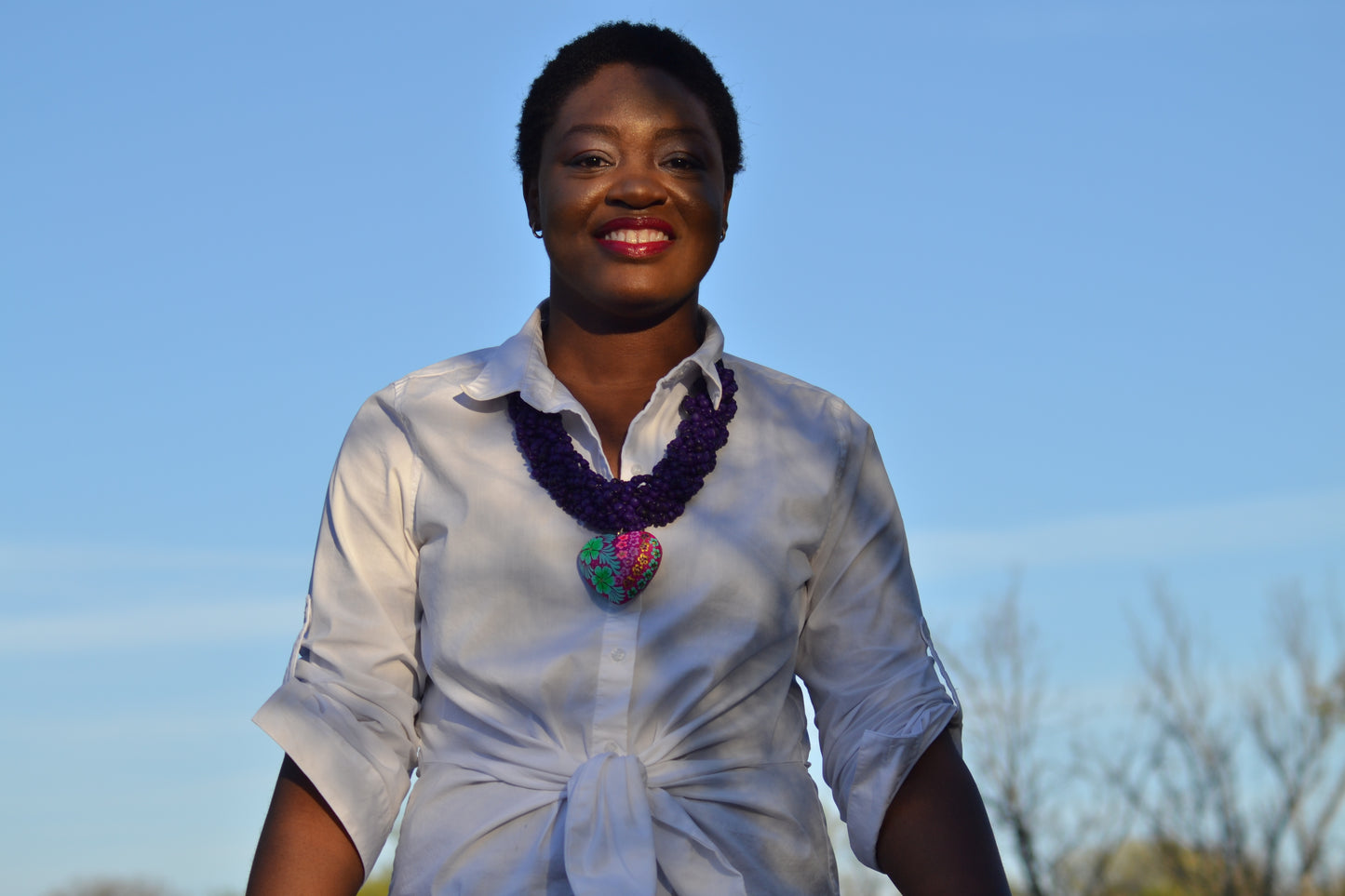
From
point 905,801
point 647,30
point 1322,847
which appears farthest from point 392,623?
point 1322,847

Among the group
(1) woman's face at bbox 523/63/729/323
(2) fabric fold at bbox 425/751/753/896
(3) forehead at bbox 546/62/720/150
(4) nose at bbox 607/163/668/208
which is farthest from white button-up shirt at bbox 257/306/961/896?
(3) forehead at bbox 546/62/720/150

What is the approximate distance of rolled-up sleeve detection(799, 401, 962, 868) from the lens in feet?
8.93

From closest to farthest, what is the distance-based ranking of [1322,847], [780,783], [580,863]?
1. [580,863]
2. [780,783]
3. [1322,847]

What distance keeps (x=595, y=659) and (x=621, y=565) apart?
0.16 metres

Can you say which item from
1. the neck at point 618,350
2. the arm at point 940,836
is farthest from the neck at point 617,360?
the arm at point 940,836

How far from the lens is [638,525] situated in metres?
2.74

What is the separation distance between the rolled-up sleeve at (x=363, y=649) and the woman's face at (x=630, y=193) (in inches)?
17.9

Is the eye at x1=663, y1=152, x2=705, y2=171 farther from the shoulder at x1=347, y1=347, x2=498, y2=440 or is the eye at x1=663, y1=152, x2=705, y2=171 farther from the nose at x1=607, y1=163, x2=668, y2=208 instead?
the shoulder at x1=347, y1=347, x2=498, y2=440

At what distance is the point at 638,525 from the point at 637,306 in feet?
1.45

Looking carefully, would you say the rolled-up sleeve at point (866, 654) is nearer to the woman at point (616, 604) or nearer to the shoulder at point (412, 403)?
the woman at point (616, 604)

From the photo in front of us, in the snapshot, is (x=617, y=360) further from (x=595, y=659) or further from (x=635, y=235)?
(x=595, y=659)

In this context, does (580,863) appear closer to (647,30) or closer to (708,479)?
(708,479)

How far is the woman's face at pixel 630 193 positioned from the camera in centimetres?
287

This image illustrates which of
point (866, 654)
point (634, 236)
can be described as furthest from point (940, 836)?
point (634, 236)
